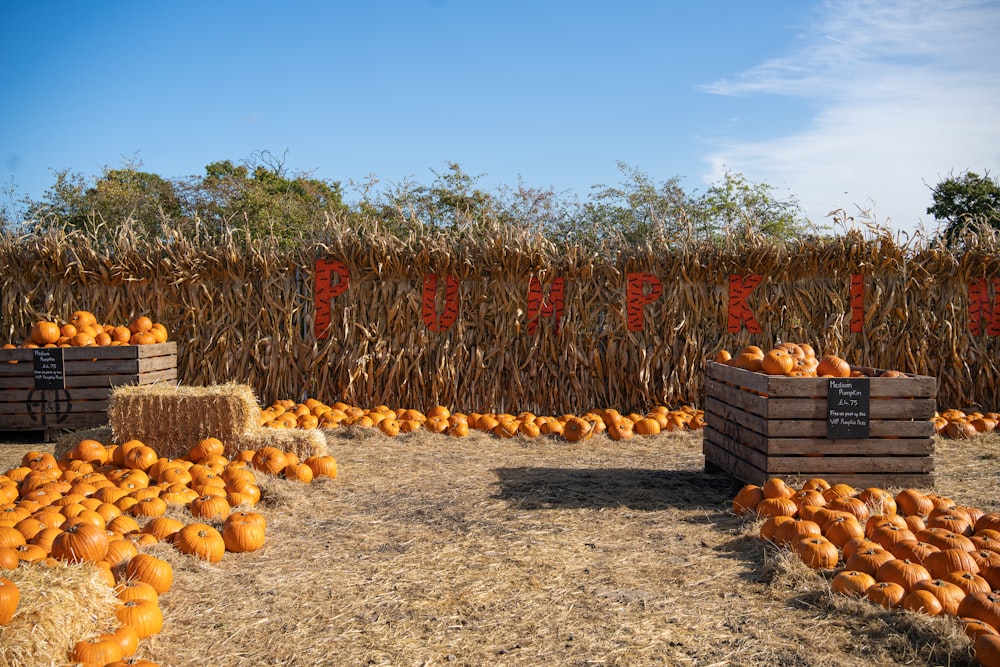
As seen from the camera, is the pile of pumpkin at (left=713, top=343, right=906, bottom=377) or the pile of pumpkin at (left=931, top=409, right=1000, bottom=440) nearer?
the pile of pumpkin at (left=713, top=343, right=906, bottom=377)

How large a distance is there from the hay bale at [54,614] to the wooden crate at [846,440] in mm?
4169

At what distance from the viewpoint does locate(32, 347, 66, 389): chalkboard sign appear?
330 inches

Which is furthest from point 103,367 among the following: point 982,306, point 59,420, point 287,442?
point 982,306

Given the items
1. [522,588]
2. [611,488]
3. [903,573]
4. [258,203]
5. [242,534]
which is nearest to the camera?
[903,573]

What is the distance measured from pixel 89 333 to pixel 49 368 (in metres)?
0.61

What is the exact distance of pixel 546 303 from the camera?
9.51m

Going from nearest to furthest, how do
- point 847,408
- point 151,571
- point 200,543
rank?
point 151,571
point 200,543
point 847,408

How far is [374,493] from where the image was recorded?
5922 millimetres

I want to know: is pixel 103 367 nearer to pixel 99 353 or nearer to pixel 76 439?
pixel 99 353

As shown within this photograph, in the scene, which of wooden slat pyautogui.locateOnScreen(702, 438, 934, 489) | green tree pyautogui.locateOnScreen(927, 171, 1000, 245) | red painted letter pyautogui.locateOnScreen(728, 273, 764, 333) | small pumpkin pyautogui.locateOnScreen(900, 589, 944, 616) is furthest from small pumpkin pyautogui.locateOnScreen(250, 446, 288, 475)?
green tree pyautogui.locateOnScreen(927, 171, 1000, 245)

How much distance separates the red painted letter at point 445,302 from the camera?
948 centimetres

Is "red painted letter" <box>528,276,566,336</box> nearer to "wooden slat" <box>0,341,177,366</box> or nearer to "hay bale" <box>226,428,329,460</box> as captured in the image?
"hay bale" <box>226,428,329,460</box>

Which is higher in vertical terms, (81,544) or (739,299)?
(739,299)

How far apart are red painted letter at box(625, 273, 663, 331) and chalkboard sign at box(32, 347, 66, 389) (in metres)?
6.47
